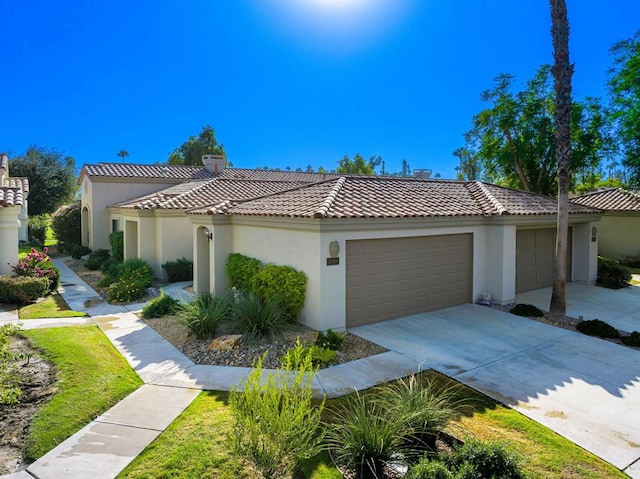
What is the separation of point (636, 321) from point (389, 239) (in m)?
7.91

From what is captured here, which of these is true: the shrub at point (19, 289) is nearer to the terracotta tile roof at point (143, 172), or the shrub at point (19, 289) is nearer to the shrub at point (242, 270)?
the shrub at point (242, 270)

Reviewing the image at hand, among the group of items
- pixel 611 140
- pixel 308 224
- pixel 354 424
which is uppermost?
pixel 611 140

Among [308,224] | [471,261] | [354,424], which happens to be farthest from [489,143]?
[354,424]

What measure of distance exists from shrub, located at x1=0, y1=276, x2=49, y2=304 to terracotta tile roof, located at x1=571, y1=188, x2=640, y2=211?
2900 cm

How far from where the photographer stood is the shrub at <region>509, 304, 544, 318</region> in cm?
1294

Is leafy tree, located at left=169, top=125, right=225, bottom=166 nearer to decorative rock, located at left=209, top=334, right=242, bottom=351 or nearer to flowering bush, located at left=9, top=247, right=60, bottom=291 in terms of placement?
flowering bush, located at left=9, top=247, right=60, bottom=291

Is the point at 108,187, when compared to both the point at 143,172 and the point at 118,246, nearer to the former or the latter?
the point at 143,172

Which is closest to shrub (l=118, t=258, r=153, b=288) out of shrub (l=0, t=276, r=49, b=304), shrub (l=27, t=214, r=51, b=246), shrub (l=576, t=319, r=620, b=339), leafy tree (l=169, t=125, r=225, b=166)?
shrub (l=0, t=276, r=49, b=304)

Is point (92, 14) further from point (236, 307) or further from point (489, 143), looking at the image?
point (489, 143)

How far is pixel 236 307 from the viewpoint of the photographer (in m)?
11.0

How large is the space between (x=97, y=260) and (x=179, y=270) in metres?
7.61

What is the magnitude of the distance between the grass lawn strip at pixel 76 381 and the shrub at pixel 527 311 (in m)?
10.8

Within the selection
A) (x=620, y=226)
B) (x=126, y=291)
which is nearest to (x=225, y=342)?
(x=126, y=291)

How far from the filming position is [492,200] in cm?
1560
